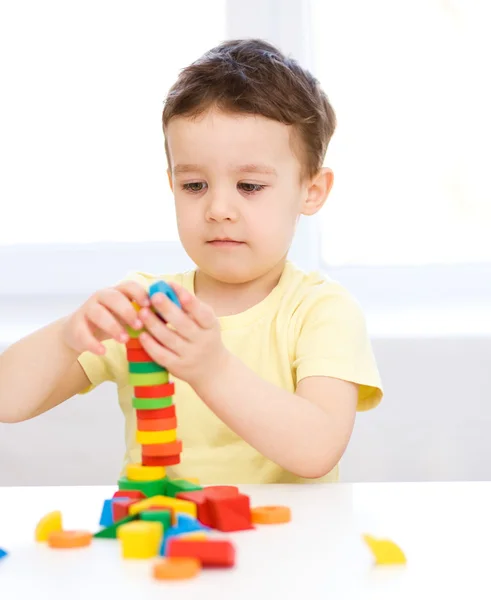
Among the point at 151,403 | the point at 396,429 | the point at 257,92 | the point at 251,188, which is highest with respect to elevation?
the point at 257,92

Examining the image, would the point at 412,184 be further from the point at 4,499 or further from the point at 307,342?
the point at 4,499

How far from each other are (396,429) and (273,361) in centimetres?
58

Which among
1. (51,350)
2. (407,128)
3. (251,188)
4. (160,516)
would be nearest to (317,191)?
(251,188)

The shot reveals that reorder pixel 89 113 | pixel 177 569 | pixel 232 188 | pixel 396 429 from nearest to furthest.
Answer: pixel 177 569, pixel 232 188, pixel 396 429, pixel 89 113

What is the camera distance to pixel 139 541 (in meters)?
0.62

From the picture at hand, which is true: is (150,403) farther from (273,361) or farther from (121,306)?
(273,361)

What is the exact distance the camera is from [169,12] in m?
2.02

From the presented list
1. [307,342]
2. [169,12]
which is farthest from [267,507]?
[169,12]

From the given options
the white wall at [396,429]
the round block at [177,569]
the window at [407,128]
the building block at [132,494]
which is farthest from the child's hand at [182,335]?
the window at [407,128]

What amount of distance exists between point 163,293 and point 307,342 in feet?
1.12

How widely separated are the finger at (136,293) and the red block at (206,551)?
0.24m

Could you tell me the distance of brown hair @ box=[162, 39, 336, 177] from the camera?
108 cm

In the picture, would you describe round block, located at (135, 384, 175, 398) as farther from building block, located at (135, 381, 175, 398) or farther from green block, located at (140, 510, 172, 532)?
green block, located at (140, 510, 172, 532)

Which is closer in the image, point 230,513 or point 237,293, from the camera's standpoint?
point 230,513
